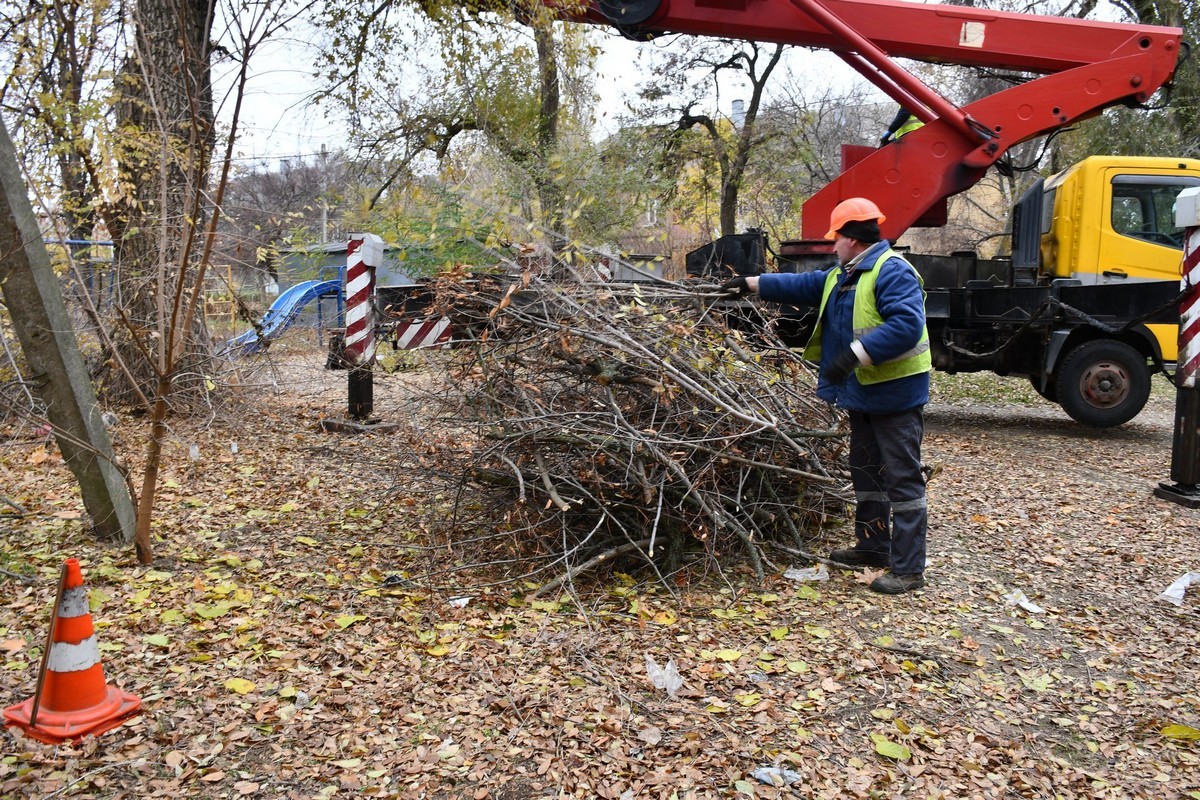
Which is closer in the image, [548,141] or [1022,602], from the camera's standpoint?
[1022,602]

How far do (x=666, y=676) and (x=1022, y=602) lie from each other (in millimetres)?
1998

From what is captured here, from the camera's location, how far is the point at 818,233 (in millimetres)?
8375

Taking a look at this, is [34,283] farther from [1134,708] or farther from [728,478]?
[1134,708]

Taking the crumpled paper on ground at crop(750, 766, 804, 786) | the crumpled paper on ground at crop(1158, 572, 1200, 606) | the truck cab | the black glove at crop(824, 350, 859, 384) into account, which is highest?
the truck cab

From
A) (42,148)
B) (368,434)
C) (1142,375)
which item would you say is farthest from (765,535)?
(1142,375)

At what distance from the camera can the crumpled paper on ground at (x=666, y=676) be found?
3221 millimetres

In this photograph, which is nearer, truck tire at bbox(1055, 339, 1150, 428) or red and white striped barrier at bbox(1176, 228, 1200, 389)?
red and white striped barrier at bbox(1176, 228, 1200, 389)

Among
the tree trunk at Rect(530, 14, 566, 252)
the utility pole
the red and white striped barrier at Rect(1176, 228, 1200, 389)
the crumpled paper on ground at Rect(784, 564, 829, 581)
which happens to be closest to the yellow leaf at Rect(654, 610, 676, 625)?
the crumpled paper on ground at Rect(784, 564, 829, 581)

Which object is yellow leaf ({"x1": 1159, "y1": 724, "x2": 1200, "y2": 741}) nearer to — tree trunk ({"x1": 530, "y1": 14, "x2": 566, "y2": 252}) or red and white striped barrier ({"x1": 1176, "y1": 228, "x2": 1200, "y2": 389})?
red and white striped barrier ({"x1": 1176, "y1": 228, "x2": 1200, "y2": 389})

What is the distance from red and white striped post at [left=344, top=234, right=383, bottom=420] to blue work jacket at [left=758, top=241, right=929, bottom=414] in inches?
162

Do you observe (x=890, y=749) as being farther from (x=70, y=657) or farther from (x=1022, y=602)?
(x=70, y=657)

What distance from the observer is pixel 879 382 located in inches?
165

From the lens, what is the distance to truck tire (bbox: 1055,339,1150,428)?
8234 mm

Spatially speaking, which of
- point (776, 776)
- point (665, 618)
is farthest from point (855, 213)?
point (776, 776)
